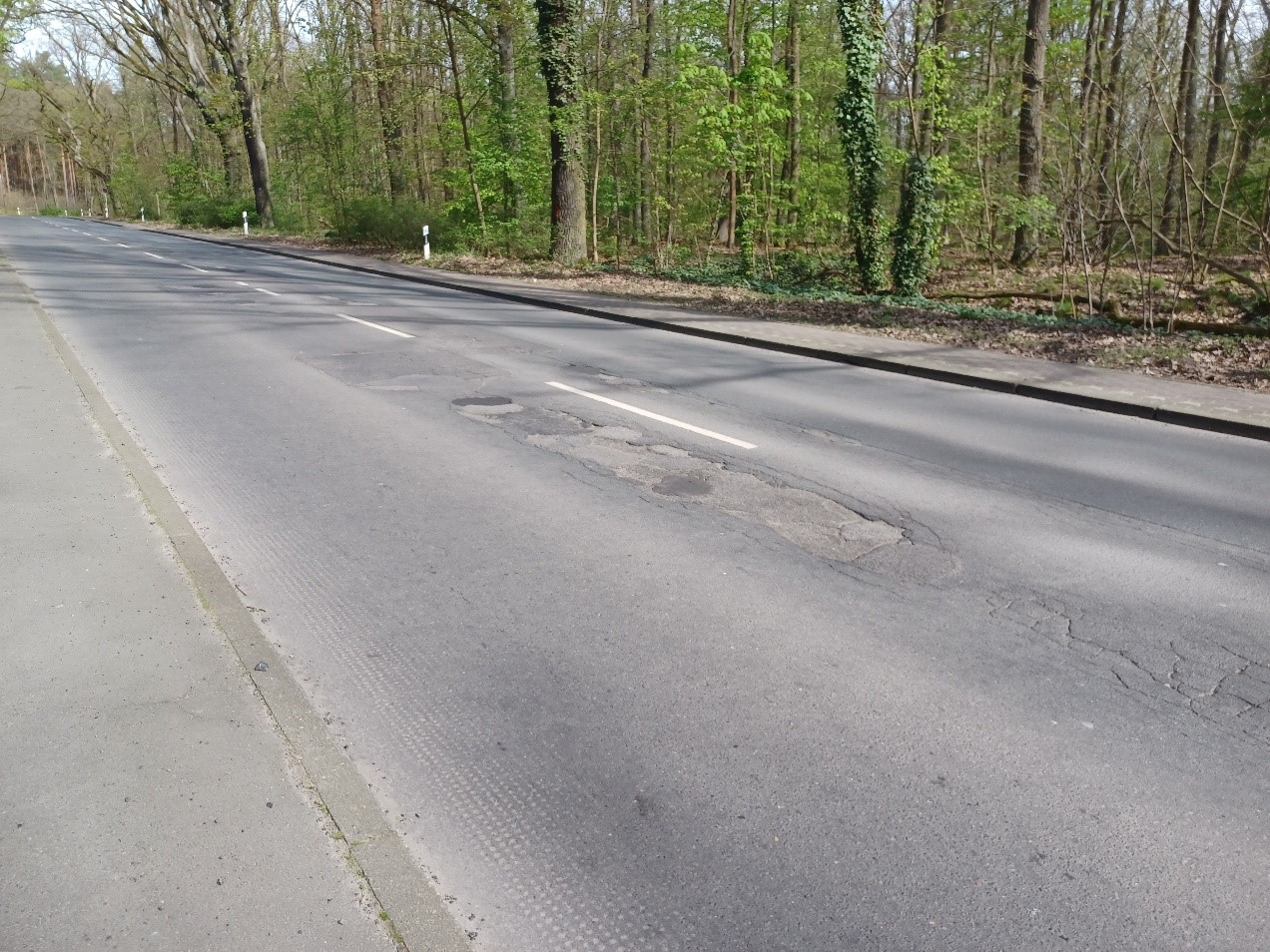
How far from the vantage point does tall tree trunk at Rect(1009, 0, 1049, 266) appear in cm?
1862

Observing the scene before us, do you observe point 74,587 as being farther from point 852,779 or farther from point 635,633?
point 852,779

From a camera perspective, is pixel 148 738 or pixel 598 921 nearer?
pixel 598 921

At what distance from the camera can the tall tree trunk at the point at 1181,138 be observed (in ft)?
44.4

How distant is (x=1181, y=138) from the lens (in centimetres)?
1566

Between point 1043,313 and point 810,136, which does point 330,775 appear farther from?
point 810,136

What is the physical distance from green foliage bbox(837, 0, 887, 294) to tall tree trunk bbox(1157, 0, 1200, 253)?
5.21m

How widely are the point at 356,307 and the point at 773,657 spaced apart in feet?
50.1

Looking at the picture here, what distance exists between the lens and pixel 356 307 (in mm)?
17750

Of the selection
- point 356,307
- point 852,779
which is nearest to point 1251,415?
point 852,779

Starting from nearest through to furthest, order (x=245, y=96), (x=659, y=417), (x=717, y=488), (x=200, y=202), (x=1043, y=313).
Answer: (x=717, y=488) < (x=659, y=417) < (x=1043, y=313) < (x=245, y=96) < (x=200, y=202)

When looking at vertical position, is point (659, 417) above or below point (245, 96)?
below

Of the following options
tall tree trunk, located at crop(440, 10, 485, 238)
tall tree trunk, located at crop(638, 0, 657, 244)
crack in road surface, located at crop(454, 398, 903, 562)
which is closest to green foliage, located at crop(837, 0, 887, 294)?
tall tree trunk, located at crop(638, 0, 657, 244)

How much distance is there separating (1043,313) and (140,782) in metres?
16.1

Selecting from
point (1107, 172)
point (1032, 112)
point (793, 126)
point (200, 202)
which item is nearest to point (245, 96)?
point (200, 202)
